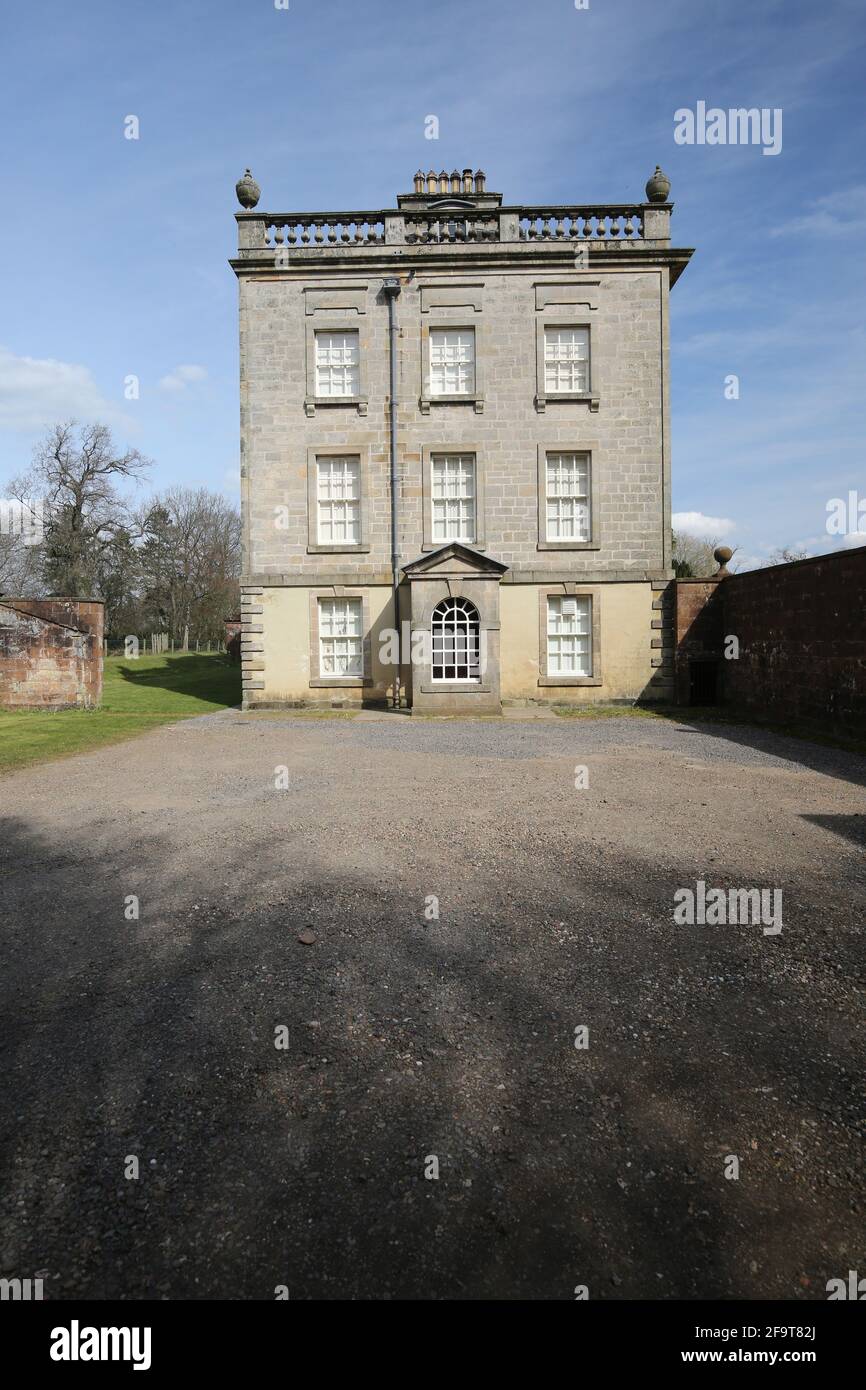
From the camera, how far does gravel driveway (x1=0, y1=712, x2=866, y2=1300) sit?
2041 millimetres

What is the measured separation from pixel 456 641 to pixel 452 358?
25.3 feet

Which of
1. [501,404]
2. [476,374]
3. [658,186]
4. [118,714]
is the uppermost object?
[658,186]

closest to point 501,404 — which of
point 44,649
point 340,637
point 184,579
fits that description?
point 340,637

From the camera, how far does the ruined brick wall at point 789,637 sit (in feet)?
38.4

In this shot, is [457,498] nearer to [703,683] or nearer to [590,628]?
[590,628]

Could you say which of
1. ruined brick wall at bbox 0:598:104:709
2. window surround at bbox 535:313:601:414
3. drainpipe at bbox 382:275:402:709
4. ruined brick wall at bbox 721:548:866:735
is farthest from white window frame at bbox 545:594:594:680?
ruined brick wall at bbox 0:598:104:709

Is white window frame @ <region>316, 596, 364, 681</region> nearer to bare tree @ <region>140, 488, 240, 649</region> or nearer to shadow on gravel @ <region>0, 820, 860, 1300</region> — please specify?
shadow on gravel @ <region>0, 820, 860, 1300</region>

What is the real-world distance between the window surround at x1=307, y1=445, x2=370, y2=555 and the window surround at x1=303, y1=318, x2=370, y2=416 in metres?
1.01

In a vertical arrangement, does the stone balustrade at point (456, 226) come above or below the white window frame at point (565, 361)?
above

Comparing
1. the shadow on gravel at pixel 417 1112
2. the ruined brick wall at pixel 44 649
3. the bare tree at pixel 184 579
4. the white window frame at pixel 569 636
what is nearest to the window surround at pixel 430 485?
the white window frame at pixel 569 636

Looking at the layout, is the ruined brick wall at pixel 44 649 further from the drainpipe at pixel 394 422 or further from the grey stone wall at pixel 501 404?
the drainpipe at pixel 394 422

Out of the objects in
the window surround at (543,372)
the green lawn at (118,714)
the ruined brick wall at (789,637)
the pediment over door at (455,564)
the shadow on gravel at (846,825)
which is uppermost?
the window surround at (543,372)

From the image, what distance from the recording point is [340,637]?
736 inches

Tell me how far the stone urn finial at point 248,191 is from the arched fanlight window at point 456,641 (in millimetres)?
12020
